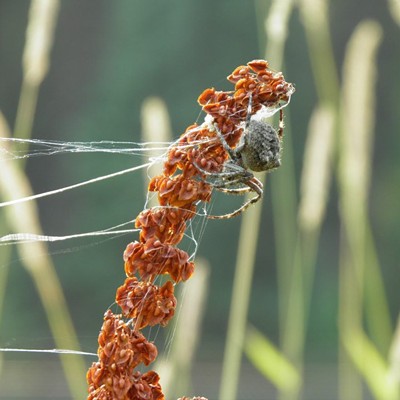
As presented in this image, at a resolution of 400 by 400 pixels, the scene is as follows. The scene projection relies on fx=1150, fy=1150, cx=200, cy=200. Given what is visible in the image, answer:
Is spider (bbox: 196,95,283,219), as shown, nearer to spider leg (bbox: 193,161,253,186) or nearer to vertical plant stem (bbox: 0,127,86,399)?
spider leg (bbox: 193,161,253,186)

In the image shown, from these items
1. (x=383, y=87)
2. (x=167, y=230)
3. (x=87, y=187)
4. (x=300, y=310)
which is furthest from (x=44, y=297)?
(x=383, y=87)

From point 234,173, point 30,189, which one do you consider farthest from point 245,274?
point 234,173

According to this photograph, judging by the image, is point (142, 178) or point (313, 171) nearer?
point (313, 171)

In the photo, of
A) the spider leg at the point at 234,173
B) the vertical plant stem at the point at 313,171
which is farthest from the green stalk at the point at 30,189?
the spider leg at the point at 234,173

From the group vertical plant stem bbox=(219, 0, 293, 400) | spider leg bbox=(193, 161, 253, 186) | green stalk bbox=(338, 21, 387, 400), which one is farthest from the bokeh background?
spider leg bbox=(193, 161, 253, 186)

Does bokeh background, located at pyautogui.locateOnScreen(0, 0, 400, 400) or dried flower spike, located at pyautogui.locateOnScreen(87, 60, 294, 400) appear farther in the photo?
bokeh background, located at pyautogui.locateOnScreen(0, 0, 400, 400)

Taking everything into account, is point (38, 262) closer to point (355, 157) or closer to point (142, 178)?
point (355, 157)

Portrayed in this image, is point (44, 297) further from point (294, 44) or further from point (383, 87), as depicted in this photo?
point (383, 87)

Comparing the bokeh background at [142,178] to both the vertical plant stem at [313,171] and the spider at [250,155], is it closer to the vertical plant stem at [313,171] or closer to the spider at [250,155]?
the vertical plant stem at [313,171]
